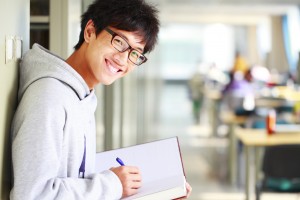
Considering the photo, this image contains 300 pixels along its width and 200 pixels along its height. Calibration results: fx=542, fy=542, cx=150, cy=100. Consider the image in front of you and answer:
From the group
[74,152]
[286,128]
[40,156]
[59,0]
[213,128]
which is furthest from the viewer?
[213,128]

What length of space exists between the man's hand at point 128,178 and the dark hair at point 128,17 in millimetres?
349

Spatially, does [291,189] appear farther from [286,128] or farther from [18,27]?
[18,27]

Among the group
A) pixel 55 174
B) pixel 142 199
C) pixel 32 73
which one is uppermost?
pixel 32 73

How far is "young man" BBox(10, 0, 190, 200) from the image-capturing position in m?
1.29

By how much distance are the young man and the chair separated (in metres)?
2.90

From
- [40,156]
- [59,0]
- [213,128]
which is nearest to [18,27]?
[40,156]

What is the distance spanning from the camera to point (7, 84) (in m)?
1.44

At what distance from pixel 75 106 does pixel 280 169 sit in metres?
3.18

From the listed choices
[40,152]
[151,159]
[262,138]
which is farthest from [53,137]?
[262,138]

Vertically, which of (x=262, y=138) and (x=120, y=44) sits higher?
(x=120, y=44)

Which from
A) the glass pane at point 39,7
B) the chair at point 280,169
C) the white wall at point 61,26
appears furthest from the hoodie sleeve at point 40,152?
the chair at point 280,169

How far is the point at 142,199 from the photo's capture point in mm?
1492

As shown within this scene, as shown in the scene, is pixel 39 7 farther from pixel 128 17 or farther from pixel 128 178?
pixel 128 178

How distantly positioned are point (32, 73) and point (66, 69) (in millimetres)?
91
